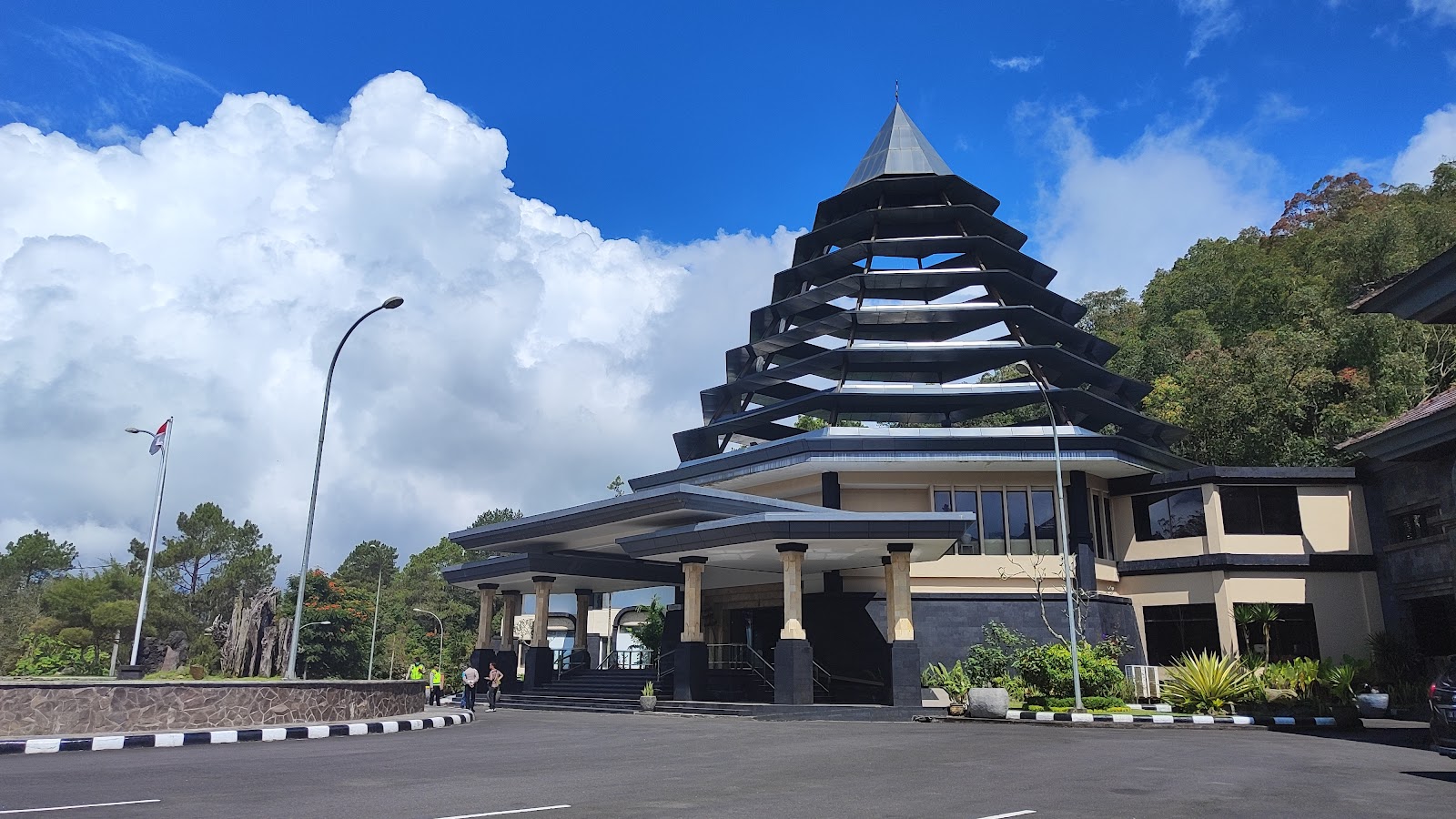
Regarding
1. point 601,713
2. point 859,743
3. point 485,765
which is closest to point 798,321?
point 601,713

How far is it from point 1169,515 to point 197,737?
101ft

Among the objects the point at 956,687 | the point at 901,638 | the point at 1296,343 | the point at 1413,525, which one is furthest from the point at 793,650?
the point at 1296,343

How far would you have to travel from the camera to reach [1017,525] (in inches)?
1316

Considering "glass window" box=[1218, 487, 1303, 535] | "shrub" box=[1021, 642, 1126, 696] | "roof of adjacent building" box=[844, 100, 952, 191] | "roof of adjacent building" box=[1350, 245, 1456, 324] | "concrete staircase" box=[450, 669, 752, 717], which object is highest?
"roof of adjacent building" box=[844, 100, 952, 191]

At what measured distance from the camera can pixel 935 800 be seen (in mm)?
9297

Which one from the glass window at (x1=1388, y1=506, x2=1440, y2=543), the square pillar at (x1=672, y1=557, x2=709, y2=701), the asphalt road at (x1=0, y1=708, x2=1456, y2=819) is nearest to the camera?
the asphalt road at (x1=0, y1=708, x2=1456, y2=819)

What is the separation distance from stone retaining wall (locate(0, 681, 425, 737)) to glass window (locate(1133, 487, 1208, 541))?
2696 centimetres

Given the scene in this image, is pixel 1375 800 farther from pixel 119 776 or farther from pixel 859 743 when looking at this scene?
pixel 119 776

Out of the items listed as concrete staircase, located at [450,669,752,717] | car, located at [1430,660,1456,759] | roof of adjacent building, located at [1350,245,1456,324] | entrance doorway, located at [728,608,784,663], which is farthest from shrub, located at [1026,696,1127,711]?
car, located at [1430,660,1456,759]

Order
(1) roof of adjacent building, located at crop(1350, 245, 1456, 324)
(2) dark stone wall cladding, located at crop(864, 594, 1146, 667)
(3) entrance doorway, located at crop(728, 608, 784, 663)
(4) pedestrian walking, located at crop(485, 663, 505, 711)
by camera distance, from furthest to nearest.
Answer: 1. (3) entrance doorway, located at crop(728, 608, 784, 663)
2. (2) dark stone wall cladding, located at crop(864, 594, 1146, 667)
3. (4) pedestrian walking, located at crop(485, 663, 505, 711)
4. (1) roof of adjacent building, located at crop(1350, 245, 1456, 324)

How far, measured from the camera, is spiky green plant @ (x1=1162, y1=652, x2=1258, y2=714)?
23375 mm

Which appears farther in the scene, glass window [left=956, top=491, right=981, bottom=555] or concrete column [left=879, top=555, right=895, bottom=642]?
glass window [left=956, top=491, right=981, bottom=555]

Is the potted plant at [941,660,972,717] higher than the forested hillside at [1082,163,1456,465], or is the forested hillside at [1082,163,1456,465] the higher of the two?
the forested hillside at [1082,163,1456,465]

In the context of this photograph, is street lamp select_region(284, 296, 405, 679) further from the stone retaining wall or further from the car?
the car
